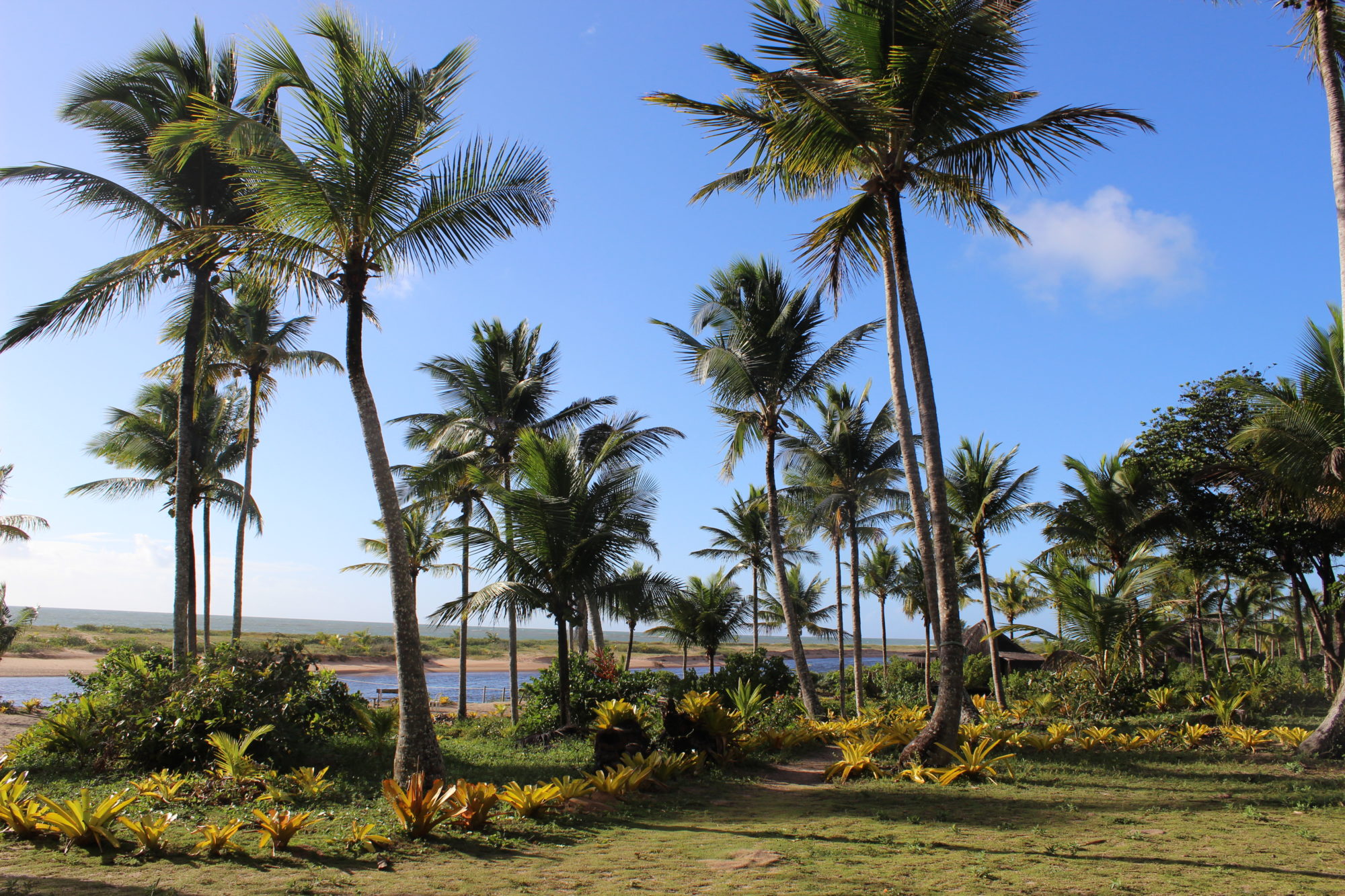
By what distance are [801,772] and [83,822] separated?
7.85 metres

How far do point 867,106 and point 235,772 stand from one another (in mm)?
10048

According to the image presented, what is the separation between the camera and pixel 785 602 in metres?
15.0

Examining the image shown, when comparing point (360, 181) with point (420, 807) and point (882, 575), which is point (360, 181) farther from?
point (882, 575)

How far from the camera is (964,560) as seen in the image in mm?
27688

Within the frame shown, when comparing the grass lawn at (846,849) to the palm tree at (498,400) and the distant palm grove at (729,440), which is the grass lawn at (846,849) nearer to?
the distant palm grove at (729,440)

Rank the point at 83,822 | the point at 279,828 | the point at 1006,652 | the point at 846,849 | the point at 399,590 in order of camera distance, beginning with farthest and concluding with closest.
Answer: the point at 1006,652 < the point at 399,590 < the point at 846,849 < the point at 279,828 < the point at 83,822

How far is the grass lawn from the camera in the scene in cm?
485

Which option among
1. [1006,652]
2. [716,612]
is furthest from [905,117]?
[1006,652]

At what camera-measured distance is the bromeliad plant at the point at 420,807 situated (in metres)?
6.00

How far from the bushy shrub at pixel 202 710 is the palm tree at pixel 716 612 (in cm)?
1580

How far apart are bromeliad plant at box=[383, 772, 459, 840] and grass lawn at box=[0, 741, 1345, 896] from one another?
0.17 metres

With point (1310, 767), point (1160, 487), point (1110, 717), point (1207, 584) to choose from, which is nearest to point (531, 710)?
point (1110, 717)

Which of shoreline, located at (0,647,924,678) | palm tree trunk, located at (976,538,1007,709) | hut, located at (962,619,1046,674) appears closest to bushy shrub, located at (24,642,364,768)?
shoreline, located at (0,647,924,678)

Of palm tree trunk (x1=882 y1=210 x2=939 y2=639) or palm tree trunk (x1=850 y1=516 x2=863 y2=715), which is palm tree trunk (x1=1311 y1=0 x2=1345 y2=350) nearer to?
palm tree trunk (x1=882 y1=210 x2=939 y2=639)
